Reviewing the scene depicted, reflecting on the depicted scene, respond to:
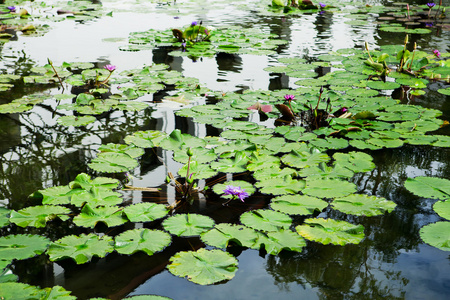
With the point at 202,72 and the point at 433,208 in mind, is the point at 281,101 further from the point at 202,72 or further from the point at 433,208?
the point at 433,208

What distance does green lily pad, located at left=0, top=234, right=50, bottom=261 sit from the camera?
4.47 feet

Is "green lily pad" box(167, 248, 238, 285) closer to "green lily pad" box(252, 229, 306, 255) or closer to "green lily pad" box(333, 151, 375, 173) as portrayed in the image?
"green lily pad" box(252, 229, 306, 255)

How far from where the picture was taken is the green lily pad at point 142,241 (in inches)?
55.3

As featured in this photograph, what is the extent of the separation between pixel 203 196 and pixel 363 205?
62 centimetres

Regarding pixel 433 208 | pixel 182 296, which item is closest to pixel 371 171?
pixel 433 208

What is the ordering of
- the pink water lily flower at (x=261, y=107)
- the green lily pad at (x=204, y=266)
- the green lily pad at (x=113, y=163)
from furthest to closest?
the pink water lily flower at (x=261, y=107) < the green lily pad at (x=113, y=163) < the green lily pad at (x=204, y=266)

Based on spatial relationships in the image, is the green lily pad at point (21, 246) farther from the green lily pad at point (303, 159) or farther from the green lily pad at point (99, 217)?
the green lily pad at point (303, 159)

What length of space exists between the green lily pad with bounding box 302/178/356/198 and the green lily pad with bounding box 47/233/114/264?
791 millimetres

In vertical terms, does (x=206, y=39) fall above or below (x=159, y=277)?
above

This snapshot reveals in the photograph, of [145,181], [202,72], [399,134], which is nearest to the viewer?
[145,181]

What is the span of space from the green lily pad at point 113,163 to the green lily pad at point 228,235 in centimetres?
62

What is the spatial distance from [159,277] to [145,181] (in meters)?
0.64

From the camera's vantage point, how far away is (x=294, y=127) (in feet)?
7.89

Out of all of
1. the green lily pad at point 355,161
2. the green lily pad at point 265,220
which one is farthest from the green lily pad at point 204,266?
the green lily pad at point 355,161
